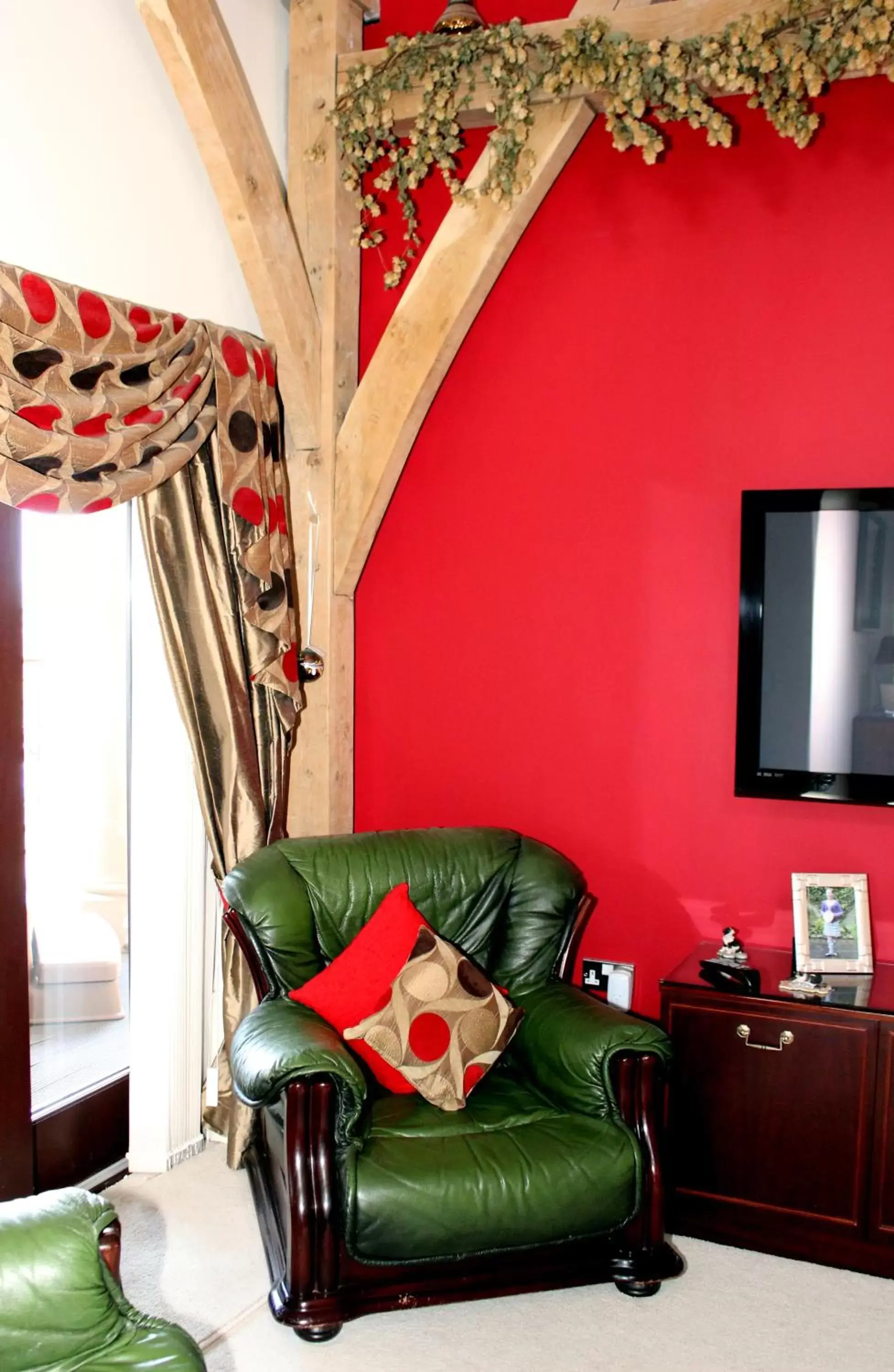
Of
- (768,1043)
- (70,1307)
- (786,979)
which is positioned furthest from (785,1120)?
(70,1307)

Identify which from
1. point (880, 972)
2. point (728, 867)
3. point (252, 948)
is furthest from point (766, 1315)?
point (252, 948)

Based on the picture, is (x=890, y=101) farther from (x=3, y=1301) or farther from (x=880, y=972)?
(x=3, y=1301)

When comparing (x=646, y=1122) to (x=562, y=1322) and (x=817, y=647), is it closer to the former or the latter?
(x=562, y=1322)

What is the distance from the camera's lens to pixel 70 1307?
5.15 feet

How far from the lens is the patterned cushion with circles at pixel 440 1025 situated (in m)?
2.62

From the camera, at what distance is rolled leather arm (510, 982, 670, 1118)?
8.34ft

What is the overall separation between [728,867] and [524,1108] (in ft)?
2.91

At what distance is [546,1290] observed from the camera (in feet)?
8.25

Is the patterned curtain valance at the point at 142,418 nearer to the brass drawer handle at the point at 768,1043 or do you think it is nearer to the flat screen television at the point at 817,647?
the flat screen television at the point at 817,647

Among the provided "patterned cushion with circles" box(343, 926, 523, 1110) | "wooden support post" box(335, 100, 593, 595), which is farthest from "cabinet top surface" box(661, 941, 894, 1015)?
"wooden support post" box(335, 100, 593, 595)

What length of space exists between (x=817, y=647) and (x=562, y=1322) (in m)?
1.60

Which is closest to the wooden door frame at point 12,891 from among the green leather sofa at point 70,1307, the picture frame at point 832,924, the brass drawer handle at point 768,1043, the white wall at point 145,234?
the white wall at point 145,234

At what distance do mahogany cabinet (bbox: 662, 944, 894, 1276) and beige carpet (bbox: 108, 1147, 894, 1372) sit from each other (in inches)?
3.0

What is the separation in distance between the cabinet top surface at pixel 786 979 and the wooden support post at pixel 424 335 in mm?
1398
